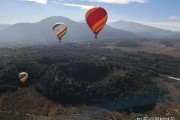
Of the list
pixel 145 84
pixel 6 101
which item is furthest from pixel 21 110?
pixel 145 84

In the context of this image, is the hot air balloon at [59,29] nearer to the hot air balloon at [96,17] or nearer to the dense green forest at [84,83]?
the hot air balloon at [96,17]

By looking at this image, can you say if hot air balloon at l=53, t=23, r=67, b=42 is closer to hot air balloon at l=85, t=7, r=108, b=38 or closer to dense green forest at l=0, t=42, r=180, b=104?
hot air balloon at l=85, t=7, r=108, b=38

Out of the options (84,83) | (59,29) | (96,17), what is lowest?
(84,83)

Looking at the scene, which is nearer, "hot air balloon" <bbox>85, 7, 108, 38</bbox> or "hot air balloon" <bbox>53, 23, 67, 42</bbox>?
"hot air balloon" <bbox>85, 7, 108, 38</bbox>

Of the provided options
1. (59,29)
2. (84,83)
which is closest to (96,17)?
(59,29)

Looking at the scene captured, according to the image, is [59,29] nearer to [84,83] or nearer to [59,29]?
[59,29]

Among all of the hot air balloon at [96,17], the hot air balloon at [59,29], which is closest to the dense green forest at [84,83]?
the hot air balloon at [59,29]

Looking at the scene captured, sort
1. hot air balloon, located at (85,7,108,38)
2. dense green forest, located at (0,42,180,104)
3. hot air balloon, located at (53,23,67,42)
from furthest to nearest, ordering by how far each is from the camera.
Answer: dense green forest, located at (0,42,180,104) → hot air balloon, located at (53,23,67,42) → hot air balloon, located at (85,7,108,38)

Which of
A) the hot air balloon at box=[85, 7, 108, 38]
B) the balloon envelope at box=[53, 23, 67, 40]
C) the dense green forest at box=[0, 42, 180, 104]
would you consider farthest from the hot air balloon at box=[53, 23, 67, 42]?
the dense green forest at box=[0, 42, 180, 104]
